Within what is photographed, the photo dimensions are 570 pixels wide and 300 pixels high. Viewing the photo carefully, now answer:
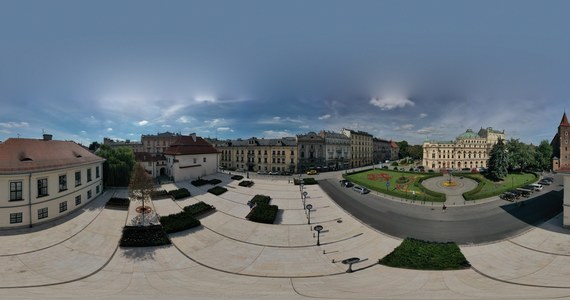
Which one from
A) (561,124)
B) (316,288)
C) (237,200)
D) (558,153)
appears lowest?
(316,288)

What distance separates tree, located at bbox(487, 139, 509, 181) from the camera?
34.2 meters

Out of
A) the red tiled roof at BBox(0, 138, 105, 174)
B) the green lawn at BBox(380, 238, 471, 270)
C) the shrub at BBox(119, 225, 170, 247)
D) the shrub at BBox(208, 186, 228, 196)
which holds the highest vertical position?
the red tiled roof at BBox(0, 138, 105, 174)

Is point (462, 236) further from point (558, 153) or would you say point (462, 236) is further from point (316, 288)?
point (558, 153)

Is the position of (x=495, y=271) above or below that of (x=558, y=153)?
below

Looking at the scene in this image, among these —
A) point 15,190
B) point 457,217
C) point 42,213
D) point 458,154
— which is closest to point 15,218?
point 42,213

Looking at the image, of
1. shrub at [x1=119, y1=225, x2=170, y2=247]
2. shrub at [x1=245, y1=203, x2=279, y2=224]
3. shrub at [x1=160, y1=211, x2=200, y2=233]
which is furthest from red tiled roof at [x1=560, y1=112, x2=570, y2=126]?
shrub at [x1=119, y1=225, x2=170, y2=247]

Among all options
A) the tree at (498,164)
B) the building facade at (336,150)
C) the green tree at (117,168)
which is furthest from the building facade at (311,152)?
the green tree at (117,168)

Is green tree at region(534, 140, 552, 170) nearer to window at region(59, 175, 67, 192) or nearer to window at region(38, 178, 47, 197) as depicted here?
window at region(59, 175, 67, 192)

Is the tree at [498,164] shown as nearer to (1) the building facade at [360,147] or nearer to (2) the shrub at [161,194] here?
(1) the building facade at [360,147]

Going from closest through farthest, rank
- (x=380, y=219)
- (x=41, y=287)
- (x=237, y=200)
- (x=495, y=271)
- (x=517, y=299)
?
(x=517, y=299)
(x=41, y=287)
(x=495, y=271)
(x=380, y=219)
(x=237, y=200)

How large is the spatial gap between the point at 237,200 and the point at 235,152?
109 feet

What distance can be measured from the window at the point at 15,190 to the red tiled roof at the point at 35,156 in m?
0.86

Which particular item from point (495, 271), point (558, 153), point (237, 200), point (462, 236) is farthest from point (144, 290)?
point (558, 153)

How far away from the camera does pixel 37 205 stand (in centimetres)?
1533
